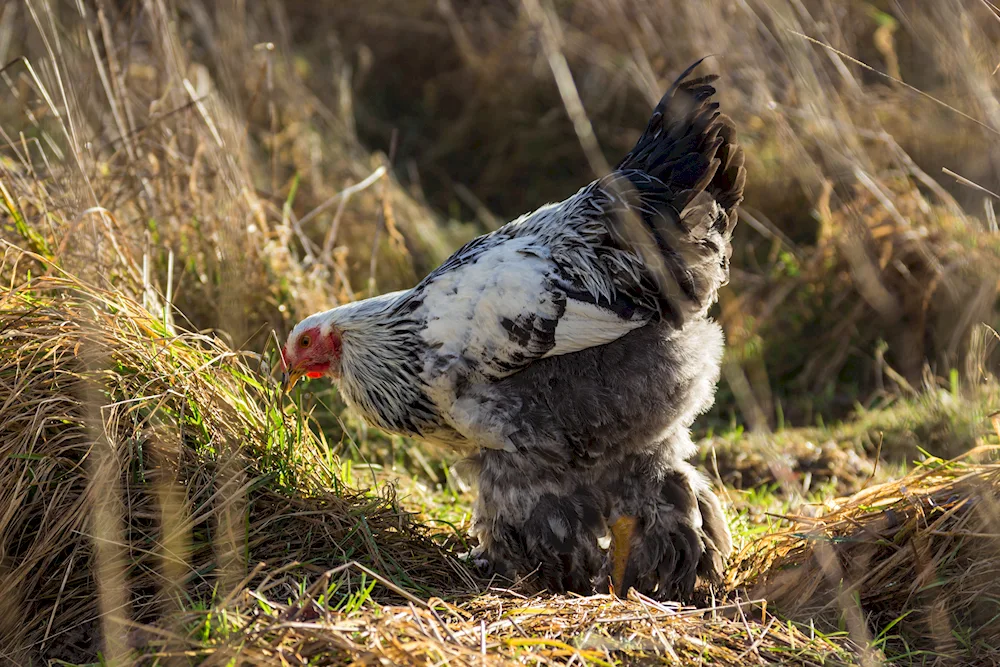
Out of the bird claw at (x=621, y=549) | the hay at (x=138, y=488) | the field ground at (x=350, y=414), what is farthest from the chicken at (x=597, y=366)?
the hay at (x=138, y=488)

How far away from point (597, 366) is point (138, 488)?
5.44ft

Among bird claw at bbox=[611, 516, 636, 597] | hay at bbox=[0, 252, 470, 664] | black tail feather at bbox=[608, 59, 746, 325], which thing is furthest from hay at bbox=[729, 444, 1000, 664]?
hay at bbox=[0, 252, 470, 664]

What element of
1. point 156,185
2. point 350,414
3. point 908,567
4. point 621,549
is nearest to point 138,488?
point 350,414

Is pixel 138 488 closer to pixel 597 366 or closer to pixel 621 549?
pixel 597 366

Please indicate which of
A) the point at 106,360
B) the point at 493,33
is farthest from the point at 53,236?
the point at 493,33

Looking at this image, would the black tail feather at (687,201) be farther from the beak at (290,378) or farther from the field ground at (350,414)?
the beak at (290,378)

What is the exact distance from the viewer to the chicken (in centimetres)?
315

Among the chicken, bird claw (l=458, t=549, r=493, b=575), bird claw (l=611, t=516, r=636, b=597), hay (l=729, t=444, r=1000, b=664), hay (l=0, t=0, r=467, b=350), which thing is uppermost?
hay (l=0, t=0, r=467, b=350)

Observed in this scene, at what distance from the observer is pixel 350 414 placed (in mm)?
4426

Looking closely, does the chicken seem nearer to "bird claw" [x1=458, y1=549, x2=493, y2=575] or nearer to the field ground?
"bird claw" [x1=458, y1=549, x2=493, y2=575]

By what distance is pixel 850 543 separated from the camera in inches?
125

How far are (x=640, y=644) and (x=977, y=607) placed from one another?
49.9 inches

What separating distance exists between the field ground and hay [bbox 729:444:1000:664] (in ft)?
0.04

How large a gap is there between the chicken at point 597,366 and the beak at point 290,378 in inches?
16.9
